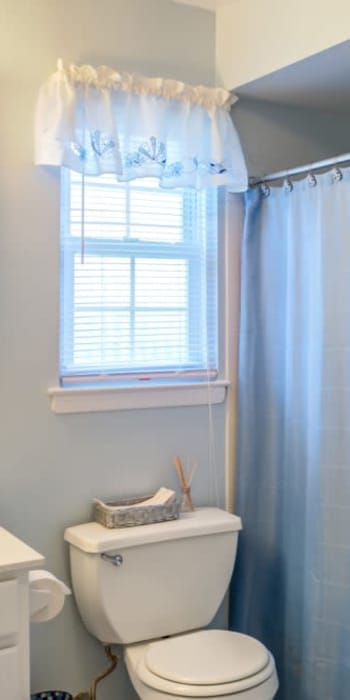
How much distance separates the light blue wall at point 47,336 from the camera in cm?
234

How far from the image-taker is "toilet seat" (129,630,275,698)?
2094 millimetres

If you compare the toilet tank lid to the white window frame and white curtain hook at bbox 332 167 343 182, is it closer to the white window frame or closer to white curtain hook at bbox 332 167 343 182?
the white window frame

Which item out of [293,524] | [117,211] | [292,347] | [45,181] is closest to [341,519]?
[293,524]

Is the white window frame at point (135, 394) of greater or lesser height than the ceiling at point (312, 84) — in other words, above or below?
below

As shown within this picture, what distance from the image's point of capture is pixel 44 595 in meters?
2.01

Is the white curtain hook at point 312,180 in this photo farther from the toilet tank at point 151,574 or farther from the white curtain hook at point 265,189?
the toilet tank at point 151,574

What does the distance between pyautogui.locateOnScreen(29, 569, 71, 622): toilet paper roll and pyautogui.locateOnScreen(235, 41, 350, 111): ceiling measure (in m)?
1.61

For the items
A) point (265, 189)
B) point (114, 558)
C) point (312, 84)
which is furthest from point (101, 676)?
point (312, 84)

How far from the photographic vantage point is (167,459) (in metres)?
2.67

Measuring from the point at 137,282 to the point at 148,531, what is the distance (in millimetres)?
775

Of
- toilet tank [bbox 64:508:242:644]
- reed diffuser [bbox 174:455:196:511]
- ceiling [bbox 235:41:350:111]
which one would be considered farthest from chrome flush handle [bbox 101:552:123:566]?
ceiling [bbox 235:41:350:111]

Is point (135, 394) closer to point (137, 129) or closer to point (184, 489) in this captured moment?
point (184, 489)

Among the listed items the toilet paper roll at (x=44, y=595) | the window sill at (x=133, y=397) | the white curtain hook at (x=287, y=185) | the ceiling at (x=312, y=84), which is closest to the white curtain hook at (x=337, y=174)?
the white curtain hook at (x=287, y=185)

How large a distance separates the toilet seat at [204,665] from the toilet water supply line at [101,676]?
180 millimetres
